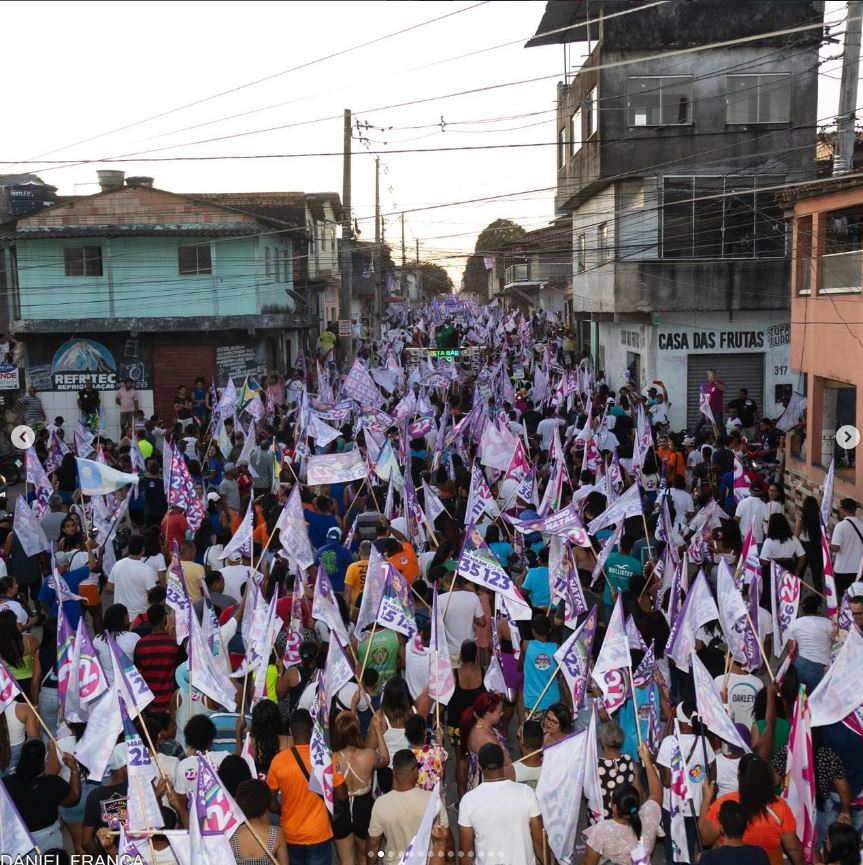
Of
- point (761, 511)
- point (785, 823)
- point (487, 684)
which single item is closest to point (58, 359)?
point (761, 511)

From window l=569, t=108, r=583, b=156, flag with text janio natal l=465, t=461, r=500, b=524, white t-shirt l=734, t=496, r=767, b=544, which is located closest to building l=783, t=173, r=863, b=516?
white t-shirt l=734, t=496, r=767, b=544

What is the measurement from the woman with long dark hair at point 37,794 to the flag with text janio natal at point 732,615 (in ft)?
15.3

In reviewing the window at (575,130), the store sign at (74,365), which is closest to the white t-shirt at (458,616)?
the window at (575,130)

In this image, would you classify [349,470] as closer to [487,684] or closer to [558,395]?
[487,684]

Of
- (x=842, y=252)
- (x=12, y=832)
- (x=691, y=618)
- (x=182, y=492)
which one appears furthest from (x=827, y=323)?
(x=12, y=832)

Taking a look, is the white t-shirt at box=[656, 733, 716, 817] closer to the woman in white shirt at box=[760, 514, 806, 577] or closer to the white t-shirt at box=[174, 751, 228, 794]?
the white t-shirt at box=[174, 751, 228, 794]

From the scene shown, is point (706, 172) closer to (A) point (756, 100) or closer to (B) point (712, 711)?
(A) point (756, 100)

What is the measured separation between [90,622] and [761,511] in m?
7.61

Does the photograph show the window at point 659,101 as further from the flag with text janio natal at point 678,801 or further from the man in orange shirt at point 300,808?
the man in orange shirt at point 300,808

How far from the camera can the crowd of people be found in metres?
5.89

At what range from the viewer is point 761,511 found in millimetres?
12234

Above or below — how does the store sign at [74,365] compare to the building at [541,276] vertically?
below

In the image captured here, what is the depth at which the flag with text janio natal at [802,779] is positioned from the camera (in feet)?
20.3

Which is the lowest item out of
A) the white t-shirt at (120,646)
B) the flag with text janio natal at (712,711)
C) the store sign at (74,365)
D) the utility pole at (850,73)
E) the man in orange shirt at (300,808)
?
the man in orange shirt at (300,808)
